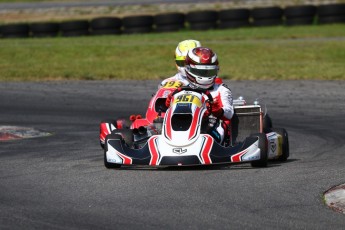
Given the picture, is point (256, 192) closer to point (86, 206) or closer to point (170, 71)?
point (86, 206)

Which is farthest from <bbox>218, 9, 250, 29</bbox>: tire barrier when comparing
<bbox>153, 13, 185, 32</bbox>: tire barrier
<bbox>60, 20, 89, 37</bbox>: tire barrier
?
<bbox>60, 20, 89, 37</bbox>: tire barrier

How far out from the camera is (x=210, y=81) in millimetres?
10953

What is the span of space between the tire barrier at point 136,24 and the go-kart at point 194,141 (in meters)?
19.9

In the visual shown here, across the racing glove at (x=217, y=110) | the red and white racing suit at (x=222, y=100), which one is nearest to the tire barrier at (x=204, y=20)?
the red and white racing suit at (x=222, y=100)

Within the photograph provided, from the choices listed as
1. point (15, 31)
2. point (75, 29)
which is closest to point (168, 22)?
point (75, 29)

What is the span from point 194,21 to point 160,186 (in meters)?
22.6

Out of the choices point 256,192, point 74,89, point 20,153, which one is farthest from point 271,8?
point 256,192

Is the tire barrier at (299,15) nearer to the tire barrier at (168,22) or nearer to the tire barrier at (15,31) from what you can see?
the tire barrier at (168,22)

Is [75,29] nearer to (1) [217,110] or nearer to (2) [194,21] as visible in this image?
(2) [194,21]

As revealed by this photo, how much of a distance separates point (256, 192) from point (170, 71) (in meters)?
14.0

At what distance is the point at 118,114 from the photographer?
1600 cm

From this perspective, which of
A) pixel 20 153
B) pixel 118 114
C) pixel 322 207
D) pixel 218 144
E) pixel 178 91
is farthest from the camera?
pixel 118 114

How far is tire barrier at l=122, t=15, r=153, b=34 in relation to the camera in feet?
101

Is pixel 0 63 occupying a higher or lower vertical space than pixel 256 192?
lower
